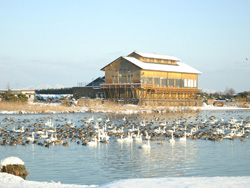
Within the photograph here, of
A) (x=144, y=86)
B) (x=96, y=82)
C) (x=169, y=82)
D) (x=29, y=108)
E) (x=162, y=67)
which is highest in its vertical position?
(x=162, y=67)

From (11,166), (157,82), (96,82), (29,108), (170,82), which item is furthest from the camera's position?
(96,82)

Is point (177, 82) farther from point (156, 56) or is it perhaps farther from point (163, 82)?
point (156, 56)

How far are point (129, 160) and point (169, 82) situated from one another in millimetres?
54021

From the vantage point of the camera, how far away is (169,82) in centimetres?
7544

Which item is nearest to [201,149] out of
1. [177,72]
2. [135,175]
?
[135,175]

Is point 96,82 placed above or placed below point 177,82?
above

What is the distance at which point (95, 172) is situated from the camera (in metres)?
19.3

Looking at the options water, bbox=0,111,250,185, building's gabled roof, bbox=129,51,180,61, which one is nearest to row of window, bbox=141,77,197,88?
building's gabled roof, bbox=129,51,180,61

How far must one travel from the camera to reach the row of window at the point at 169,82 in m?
72.1

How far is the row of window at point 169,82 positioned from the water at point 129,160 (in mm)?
43740

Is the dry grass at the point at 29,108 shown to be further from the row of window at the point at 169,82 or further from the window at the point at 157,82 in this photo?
the window at the point at 157,82

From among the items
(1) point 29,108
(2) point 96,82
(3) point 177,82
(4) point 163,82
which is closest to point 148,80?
(4) point 163,82

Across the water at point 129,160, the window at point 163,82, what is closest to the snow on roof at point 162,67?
the window at point 163,82

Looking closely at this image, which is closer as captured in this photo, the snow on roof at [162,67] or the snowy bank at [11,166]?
the snowy bank at [11,166]
